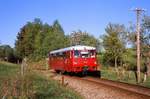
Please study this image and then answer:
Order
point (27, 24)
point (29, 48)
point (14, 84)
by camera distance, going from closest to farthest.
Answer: point (14, 84) → point (29, 48) → point (27, 24)

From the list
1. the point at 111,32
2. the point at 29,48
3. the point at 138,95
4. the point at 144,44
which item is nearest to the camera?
the point at 138,95

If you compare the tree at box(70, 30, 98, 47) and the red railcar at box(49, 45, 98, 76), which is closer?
the red railcar at box(49, 45, 98, 76)

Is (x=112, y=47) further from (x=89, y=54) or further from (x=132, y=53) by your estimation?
(x=89, y=54)

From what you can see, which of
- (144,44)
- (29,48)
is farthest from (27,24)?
(144,44)

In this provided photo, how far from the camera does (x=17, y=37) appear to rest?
12519 centimetres

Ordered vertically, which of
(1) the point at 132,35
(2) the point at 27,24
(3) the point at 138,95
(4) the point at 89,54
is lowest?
(3) the point at 138,95

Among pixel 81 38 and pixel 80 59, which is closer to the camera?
pixel 80 59

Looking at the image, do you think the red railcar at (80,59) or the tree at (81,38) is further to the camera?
the tree at (81,38)

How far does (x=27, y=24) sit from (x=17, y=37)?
6.79m

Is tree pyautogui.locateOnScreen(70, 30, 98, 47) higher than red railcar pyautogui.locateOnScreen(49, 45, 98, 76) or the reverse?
higher

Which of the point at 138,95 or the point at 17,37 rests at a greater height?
the point at 17,37

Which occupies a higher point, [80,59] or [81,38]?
[81,38]

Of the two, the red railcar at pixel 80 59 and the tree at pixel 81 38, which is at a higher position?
the tree at pixel 81 38

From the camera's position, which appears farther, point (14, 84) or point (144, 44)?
point (144, 44)
